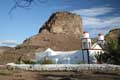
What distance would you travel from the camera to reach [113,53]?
42438 mm

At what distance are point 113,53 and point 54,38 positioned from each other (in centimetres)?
11413

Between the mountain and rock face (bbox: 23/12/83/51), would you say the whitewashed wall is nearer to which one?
the mountain

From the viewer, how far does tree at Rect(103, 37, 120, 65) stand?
137 feet

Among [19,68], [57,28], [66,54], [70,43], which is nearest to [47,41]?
[70,43]

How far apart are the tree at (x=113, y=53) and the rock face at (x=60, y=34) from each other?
304 ft

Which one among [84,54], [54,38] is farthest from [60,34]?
[84,54]

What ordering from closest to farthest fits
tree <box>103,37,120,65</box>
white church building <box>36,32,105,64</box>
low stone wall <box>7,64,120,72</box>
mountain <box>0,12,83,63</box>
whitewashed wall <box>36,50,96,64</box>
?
low stone wall <box>7,64,120,72</box> → tree <box>103,37,120,65</box> → white church building <box>36,32,105,64</box> → whitewashed wall <box>36,50,96,64</box> → mountain <box>0,12,83,63</box>

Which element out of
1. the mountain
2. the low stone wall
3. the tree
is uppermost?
the mountain

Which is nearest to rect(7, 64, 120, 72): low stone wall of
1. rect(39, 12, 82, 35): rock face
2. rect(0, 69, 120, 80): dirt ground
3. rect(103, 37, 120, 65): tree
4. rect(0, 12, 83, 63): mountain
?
rect(103, 37, 120, 65): tree

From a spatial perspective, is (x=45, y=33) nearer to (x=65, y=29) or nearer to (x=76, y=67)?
(x=65, y=29)

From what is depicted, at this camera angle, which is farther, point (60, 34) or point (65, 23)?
point (65, 23)

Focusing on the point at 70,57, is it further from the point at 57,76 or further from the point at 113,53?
the point at 57,76

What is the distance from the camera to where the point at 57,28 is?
593 ft

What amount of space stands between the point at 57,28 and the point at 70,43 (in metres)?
31.5
